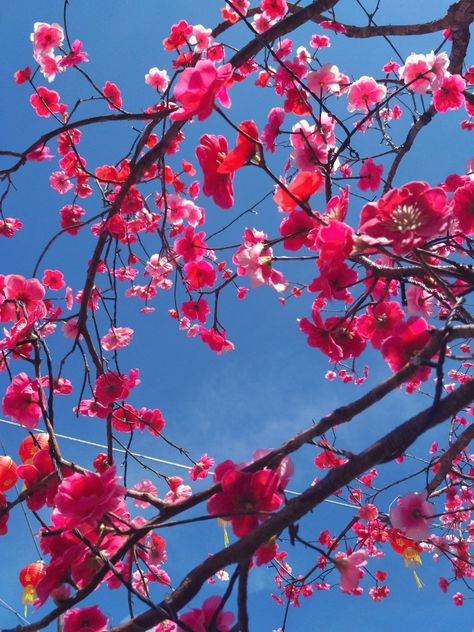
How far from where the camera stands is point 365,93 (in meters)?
2.02

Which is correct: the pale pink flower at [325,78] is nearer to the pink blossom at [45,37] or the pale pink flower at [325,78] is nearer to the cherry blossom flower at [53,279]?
the pink blossom at [45,37]

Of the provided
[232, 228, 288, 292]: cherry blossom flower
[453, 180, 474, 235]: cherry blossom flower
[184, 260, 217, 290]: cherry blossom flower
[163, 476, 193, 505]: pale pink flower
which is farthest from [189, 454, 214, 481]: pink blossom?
[453, 180, 474, 235]: cherry blossom flower

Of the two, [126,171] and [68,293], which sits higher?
[126,171]

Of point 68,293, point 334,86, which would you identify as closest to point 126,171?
point 68,293

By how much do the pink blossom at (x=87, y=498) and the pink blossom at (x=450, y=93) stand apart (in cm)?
200

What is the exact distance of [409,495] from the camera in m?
0.93

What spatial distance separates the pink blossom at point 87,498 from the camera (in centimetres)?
75

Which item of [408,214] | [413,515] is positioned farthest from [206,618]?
[408,214]

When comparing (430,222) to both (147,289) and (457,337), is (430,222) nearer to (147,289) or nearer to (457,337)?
(457,337)

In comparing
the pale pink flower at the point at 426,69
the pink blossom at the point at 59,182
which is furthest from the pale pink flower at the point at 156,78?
the pale pink flower at the point at 426,69

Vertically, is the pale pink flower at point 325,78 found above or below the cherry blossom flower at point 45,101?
below

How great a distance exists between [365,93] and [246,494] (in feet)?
5.98

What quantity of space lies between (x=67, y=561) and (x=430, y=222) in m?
0.82

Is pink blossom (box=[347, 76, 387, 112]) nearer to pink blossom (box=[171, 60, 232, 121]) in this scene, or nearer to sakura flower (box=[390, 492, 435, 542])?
pink blossom (box=[171, 60, 232, 121])
